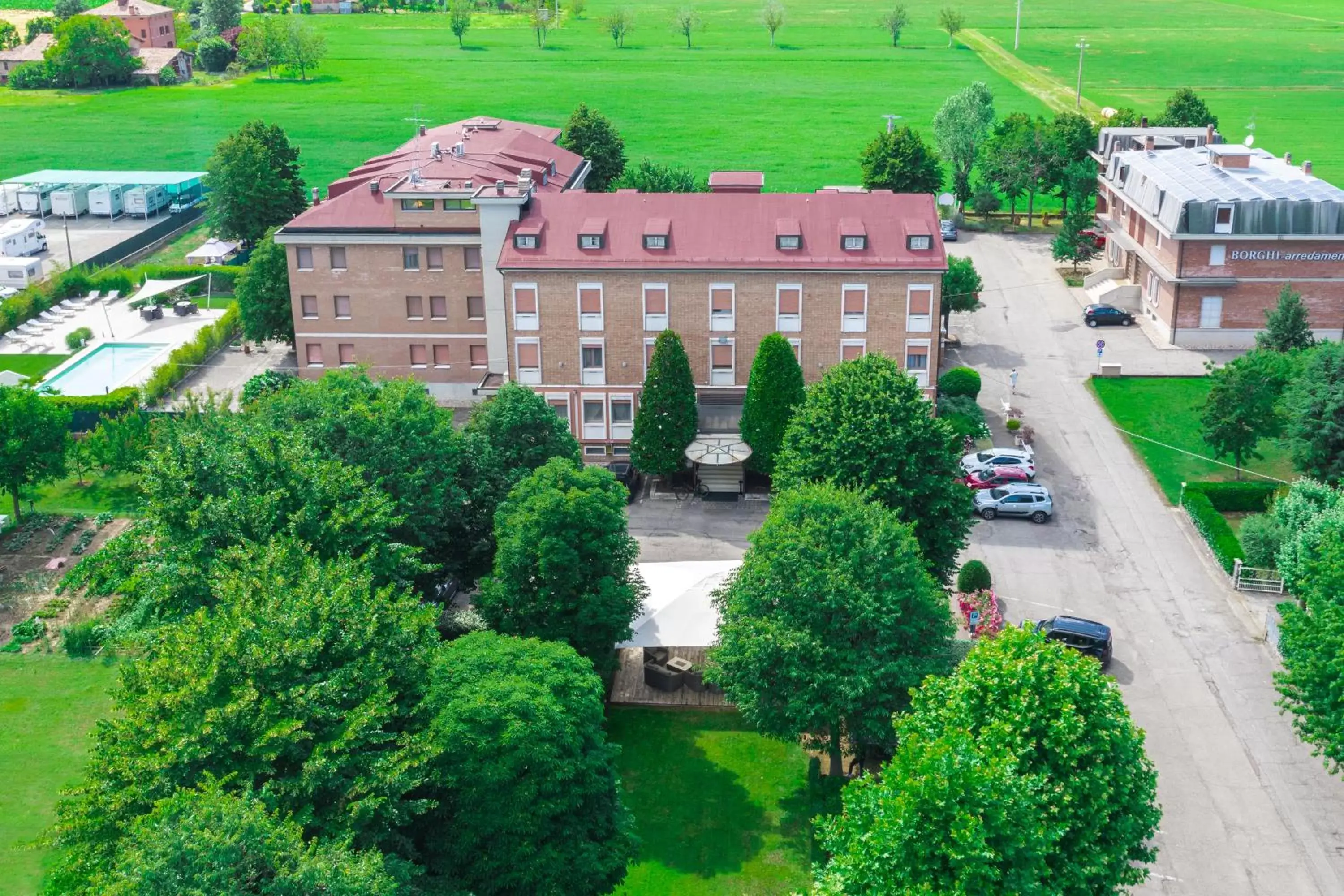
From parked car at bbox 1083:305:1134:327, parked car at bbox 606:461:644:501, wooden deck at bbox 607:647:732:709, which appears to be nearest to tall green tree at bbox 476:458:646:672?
wooden deck at bbox 607:647:732:709

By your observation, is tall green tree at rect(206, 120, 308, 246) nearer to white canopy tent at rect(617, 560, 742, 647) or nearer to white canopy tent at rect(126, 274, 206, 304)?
white canopy tent at rect(126, 274, 206, 304)

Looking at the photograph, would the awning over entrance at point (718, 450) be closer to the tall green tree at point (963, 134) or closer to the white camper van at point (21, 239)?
the tall green tree at point (963, 134)

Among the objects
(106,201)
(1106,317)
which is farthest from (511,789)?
(106,201)

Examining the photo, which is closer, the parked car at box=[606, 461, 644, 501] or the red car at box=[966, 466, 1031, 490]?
the red car at box=[966, 466, 1031, 490]

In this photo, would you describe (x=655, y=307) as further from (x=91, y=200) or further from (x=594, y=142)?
(x=91, y=200)

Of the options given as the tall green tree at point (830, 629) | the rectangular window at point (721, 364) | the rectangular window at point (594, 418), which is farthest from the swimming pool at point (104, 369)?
the tall green tree at point (830, 629)
